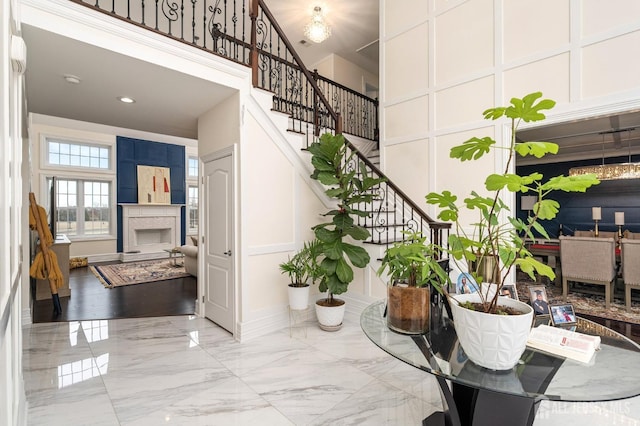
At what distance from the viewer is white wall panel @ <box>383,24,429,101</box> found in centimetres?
446

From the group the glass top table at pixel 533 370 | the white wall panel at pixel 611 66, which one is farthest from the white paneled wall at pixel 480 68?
the glass top table at pixel 533 370

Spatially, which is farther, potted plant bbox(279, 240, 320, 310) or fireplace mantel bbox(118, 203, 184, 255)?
fireplace mantel bbox(118, 203, 184, 255)

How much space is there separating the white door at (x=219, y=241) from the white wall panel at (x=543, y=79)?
11.1 ft

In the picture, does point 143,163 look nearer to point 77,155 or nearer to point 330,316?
point 77,155

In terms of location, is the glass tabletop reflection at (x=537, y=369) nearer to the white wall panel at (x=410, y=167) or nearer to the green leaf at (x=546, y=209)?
the green leaf at (x=546, y=209)

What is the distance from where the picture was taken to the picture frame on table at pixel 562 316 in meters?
1.70

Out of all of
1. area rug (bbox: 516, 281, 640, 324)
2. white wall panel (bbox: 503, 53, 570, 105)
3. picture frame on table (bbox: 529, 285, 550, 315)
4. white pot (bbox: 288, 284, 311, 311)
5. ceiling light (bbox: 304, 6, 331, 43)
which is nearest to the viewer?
picture frame on table (bbox: 529, 285, 550, 315)

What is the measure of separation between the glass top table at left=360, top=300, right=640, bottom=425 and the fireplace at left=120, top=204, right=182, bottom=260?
9025mm

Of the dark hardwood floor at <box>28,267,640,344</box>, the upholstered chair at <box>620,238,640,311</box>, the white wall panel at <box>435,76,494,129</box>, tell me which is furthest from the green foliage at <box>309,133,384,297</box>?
the upholstered chair at <box>620,238,640,311</box>

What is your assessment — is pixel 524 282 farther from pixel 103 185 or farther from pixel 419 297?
pixel 103 185

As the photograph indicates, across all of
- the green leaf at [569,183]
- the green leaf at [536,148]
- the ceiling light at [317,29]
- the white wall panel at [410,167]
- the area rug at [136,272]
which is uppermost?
the ceiling light at [317,29]

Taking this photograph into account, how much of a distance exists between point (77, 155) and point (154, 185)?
194 cm

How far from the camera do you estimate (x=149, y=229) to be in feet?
30.3

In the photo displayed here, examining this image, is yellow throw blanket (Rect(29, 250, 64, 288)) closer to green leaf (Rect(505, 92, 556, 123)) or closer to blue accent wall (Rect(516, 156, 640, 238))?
green leaf (Rect(505, 92, 556, 123))
